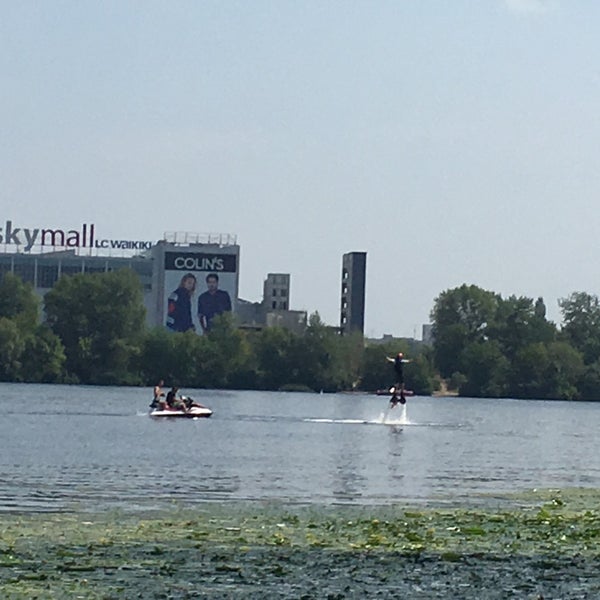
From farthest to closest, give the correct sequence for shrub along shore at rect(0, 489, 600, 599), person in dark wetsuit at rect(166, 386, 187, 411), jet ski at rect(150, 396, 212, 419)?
1. person in dark wetsuit at rect(166, 386, 187, 411)
2. jet ski at rect(150, 396, 212, 419)
3. shrub along shore at rect(0, 489, 600, 599)

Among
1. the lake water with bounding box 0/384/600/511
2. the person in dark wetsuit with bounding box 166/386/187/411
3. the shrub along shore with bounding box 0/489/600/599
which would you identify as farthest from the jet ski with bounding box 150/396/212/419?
the shrub along shore with bounding box 0/489/600/599

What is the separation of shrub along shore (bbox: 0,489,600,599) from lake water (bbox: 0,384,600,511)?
5.46 metres

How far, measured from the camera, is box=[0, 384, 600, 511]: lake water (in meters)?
47.1

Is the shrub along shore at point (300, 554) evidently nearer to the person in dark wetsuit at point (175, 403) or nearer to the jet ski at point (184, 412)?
the jet ski at point (184, 412)

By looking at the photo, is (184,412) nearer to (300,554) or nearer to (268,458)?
(268,458)

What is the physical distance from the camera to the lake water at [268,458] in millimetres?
47094

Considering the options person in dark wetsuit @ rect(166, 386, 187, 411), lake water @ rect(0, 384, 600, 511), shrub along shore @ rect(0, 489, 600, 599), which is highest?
person in dark wetsuit @ rect(166, 386, 187, 411)

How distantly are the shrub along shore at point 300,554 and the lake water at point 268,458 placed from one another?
546 cm

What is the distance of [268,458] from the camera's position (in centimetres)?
6594

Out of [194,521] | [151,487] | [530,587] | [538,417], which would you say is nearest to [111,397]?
[538,417]

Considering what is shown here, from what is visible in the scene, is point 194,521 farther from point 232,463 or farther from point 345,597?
point 232,463

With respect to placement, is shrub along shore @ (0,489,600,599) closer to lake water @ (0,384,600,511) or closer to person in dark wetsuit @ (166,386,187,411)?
lake water @ (0,384,600,511)

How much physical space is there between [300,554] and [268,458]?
35484 millimetres

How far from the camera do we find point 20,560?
2923 centimetres
